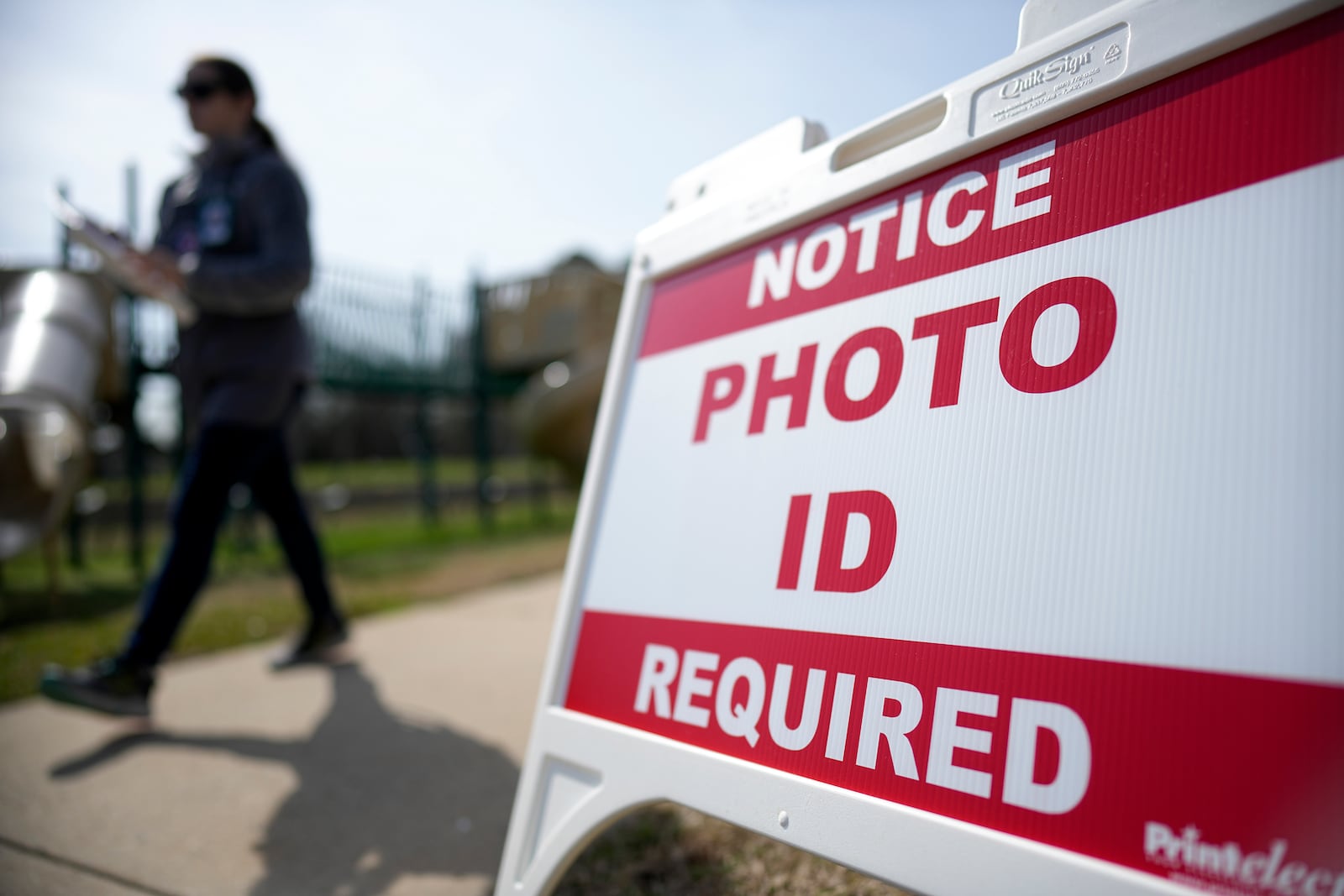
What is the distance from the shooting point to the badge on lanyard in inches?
95.7

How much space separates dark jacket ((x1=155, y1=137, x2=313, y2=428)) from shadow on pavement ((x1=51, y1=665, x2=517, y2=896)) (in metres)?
0.88

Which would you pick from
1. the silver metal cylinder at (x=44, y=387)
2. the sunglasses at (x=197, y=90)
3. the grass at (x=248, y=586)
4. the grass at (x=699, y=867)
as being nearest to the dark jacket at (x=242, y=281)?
the sunglasses at (x=197, y=90)

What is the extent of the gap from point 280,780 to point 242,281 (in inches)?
51.1

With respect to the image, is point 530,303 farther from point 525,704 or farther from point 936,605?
point 936,605

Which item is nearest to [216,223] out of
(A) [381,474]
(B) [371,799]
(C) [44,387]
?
(B) [371,799]

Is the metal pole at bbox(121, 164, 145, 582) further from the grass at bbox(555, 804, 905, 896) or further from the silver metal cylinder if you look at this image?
the grass at bbox(555, 804, 905, 896)

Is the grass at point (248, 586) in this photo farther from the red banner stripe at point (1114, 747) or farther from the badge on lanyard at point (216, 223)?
the red banner stripe at point (1114, 747)

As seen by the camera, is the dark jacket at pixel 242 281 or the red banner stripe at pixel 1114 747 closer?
the red banner stripe at pixel 1114 747

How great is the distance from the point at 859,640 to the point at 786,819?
22 cm

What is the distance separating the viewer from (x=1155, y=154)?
34.8 inches

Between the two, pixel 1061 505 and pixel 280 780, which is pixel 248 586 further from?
pixel 1061 505

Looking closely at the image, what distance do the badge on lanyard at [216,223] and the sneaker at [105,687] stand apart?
3.90 feet

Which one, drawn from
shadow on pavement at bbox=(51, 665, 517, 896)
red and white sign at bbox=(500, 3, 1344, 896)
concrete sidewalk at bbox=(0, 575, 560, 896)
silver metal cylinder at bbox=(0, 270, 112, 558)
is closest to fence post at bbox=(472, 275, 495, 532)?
silver metal cylinder at bbox=(0, 270, 112, 558)

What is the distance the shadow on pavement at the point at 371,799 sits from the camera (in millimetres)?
1559
